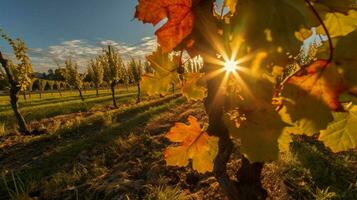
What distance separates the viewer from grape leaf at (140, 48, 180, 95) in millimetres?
1106

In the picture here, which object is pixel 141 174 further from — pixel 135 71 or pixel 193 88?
pixel 135 71

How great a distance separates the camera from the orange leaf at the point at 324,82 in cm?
65

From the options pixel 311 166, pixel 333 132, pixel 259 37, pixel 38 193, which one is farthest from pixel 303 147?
pixel 259 37

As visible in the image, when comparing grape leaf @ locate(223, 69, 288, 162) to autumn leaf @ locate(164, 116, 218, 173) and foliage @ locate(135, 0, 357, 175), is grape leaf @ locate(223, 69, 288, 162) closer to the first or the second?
foliage @ locate(135, 0, 357, 175)

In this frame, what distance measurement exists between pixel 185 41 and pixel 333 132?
52cm

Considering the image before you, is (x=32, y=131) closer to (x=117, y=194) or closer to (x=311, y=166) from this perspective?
(x=117, y=194)

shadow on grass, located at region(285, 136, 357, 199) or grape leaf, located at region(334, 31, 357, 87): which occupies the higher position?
grape leaf, located at region(334, 31, 357, 87)

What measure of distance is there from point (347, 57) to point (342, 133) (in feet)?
1.12

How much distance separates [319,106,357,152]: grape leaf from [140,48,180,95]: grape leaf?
1.84 feet

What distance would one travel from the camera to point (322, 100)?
2.13ft

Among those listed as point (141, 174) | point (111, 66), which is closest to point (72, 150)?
point (141, 174)

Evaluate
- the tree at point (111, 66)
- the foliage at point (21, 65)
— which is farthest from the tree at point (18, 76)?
the tree at point (111, 66)

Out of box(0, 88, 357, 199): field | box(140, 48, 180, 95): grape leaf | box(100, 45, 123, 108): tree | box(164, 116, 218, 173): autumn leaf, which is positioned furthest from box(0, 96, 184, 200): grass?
box(100, 45, 123, 108): tree

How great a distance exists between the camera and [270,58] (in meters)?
0.60
